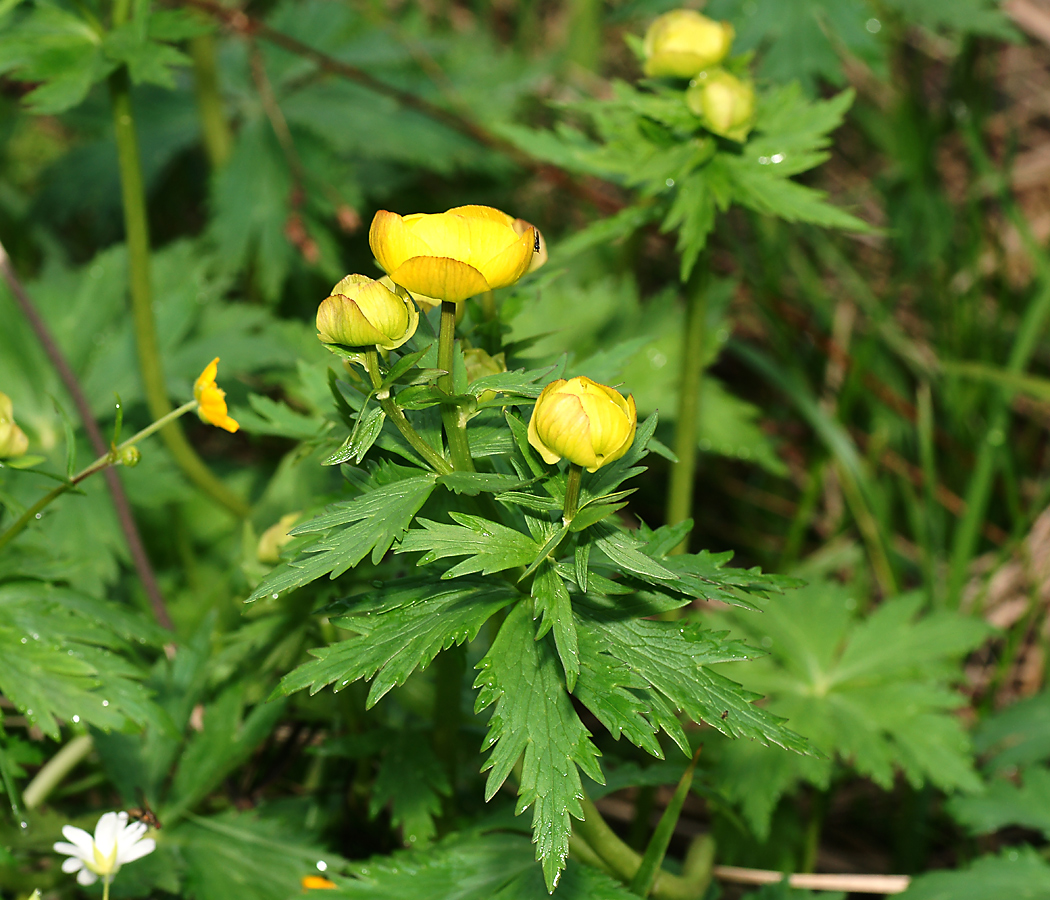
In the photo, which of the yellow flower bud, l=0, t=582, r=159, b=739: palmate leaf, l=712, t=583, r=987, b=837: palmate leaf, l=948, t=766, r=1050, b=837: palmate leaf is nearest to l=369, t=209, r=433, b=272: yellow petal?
the yellow flower bud

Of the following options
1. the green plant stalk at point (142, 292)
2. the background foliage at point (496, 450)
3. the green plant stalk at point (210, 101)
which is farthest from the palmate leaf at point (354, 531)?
the green plant stalk at point (210, 101)

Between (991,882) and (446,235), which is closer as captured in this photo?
(446,235)

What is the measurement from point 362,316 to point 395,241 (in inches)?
2.7

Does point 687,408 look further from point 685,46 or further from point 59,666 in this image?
point 59,666

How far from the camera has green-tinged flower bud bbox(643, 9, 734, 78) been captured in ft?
4.66

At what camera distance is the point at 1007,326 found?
112 inches

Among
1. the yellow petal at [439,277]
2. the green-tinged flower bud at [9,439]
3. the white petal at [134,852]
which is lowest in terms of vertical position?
the white petal at [134,852]

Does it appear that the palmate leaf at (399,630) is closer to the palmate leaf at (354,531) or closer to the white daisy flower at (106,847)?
the palmate leaf at (354,531)

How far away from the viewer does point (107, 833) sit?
1055 millimetres

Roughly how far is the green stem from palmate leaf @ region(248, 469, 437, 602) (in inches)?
5.0

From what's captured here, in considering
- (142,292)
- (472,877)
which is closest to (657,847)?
(472,877)

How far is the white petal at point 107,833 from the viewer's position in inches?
40.8

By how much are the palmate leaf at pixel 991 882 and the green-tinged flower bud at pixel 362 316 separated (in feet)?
4.19

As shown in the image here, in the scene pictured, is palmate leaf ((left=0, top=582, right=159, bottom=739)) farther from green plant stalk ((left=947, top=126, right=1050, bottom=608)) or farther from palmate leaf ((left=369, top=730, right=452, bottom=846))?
green plant stalk ((left=947, top=126, right=1050, bottom=608))
